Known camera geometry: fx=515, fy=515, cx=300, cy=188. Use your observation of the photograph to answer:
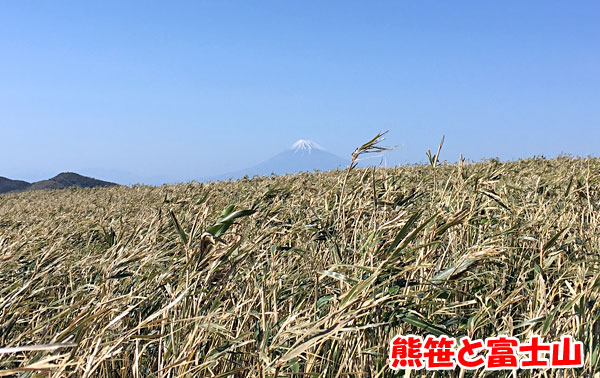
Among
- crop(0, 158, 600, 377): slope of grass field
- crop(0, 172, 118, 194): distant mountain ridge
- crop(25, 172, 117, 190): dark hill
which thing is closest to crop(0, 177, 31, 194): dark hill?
crop(0, 172, 118, 194): distant mountain ridge

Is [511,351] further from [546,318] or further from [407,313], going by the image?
[407,313]

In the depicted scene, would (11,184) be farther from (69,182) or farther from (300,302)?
(300,302)

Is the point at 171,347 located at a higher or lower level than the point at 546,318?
lower

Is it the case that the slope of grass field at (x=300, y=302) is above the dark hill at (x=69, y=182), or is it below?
below

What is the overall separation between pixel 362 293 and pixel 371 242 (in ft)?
1.73

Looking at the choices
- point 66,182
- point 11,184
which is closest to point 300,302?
point 66,182

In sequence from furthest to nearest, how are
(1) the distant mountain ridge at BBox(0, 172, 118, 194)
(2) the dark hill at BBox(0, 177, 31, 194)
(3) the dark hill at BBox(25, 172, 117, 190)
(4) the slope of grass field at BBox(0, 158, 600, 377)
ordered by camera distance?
1. (2) the dark hill at BBox(0, 177, 31, 194)
2. (3) the dark hill at BBox(25, 172, 117, 190)
3. (1) the distant mountain ridge at BBox(0, 172, 118, 194)
4. (4) the slope of grass field at BBox(0, 158, 600, 377)

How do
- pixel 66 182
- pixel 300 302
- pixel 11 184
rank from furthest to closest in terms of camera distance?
pixel 11 184
pixel 66 182
pixel 300 302

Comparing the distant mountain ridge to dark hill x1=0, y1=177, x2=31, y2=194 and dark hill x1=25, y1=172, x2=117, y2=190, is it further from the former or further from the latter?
dark hill x1=0, y1=177, x2=31, y2=194

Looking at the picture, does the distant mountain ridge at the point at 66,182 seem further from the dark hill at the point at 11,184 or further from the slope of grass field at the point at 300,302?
the slope of grass field at the point at 300,302

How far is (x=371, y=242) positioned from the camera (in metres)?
2.14

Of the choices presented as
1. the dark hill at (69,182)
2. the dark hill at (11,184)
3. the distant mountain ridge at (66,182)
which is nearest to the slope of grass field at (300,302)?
the distant mountain ridge at (66,182)

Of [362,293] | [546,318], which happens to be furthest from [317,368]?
[546,318]

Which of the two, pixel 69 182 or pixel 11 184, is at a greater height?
pixel 11 184
